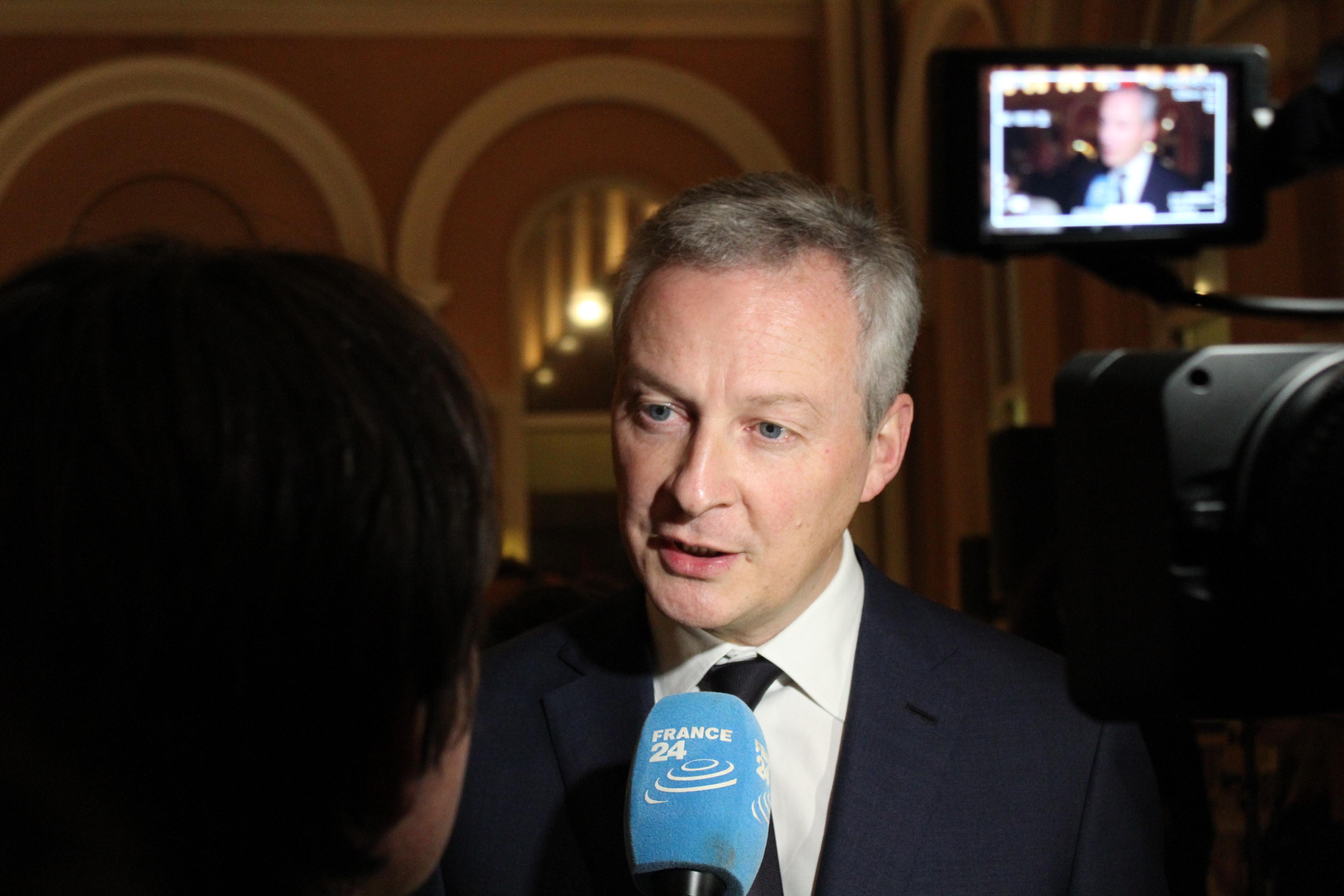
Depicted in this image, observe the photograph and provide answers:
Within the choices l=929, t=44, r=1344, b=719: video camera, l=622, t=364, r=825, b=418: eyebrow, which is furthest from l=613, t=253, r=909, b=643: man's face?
l=929, t=44, r=1344, b=719: video camera

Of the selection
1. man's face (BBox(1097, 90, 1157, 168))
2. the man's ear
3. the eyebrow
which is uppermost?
man's face (BBox(1097, 90, 1157, 168))

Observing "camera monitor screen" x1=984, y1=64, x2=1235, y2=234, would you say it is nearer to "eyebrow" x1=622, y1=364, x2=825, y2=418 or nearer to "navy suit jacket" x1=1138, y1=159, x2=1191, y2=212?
"navy suit jacket" x1=1138, y1=159, x2=1191, y2=212

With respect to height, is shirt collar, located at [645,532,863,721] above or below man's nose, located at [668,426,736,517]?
below

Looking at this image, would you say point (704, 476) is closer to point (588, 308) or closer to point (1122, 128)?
point (1122, 128)

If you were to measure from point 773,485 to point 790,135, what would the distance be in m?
7.12

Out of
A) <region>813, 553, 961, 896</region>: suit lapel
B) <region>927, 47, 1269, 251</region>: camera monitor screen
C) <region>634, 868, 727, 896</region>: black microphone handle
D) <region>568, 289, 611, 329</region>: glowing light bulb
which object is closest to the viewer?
<region>927, 47, 1269, 251</region>: camera monitor screen

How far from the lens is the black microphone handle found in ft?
3.76

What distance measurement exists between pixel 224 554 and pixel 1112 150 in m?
0.61

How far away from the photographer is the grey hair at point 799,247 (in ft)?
5.20

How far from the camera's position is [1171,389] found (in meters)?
0.80

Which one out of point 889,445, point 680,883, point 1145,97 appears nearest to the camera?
point 1145,97

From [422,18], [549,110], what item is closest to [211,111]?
[422,18]

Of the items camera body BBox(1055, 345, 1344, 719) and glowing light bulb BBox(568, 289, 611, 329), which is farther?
glowing light bulb BBox(568, 289, 611, 329)

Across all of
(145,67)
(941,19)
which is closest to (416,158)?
(145,67)
